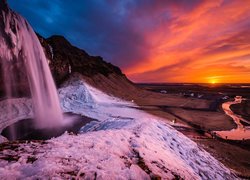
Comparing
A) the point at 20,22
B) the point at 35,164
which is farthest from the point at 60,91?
the point at 35,164

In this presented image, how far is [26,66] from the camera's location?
15320 millimetres

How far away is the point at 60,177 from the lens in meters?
3.05

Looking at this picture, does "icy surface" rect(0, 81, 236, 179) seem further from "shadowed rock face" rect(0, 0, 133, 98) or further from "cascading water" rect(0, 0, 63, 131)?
"shadowed rock face" rect(0, 0, 133, 98)

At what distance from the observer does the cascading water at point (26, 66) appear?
13.6 meters

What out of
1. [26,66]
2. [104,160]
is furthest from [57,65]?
[104,160]

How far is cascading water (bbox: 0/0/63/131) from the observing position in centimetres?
1365

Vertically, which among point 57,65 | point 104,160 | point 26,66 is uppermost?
point 57,65

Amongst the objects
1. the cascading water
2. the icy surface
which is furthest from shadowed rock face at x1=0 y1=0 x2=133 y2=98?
the icy surface

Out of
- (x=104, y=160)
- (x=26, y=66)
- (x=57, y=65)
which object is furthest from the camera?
(x=57, y=65)

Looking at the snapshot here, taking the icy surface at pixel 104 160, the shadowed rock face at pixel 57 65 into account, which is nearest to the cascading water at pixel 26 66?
the shadowed rock face at pixel 57 65

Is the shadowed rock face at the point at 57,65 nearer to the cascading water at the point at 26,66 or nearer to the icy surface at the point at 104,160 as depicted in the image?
the cascading water at the point at 26,66

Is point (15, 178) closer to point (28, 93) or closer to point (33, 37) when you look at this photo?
point (33, 37)

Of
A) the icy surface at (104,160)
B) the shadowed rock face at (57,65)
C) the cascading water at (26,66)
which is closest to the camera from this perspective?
the icy surface at (104,160)

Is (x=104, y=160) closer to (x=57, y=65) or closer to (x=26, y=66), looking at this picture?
(x=26, y=66)
